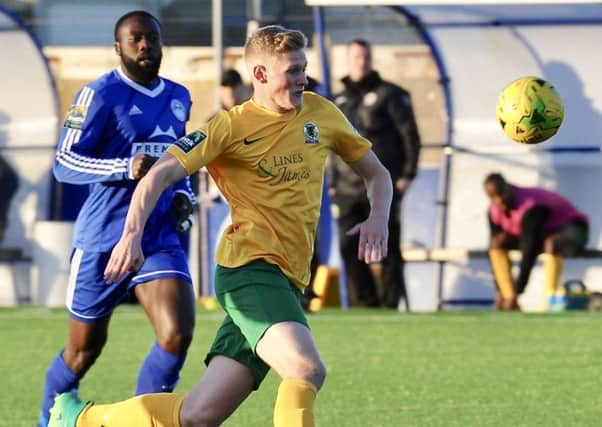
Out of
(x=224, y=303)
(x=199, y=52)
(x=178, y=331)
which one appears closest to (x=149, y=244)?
(x=178, y=331)

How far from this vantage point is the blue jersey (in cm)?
687

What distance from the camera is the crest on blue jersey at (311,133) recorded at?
5.61 meters

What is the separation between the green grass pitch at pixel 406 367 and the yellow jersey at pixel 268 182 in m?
1.98

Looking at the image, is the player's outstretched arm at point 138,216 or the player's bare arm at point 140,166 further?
the player's bare arm at point 140,166

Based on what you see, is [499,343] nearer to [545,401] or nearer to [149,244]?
[545,401]

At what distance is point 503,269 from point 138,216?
907 centimetres

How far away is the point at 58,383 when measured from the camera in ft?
22.5

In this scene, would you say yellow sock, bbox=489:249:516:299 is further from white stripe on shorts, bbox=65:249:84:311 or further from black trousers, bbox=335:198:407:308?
white stripe on shorts, bbox=65:249:84:311

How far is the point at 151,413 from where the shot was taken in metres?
5.63

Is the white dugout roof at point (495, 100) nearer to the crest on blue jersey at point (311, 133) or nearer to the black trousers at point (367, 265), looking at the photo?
the black trousers at point (367, 265)

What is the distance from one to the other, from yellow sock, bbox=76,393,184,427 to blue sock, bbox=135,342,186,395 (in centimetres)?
65

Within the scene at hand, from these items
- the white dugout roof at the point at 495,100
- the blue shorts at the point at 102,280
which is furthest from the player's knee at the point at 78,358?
the white dugout roof at the point at 495,100

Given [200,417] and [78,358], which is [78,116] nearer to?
[78,358]

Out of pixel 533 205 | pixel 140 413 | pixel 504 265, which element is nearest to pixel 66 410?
pixel 140 413
